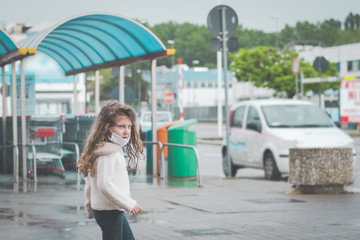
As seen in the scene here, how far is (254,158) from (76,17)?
4.98 metres

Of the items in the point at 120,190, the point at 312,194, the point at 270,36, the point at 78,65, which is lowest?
the point at 312,194

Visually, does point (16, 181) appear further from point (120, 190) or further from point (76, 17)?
point (120, 190)

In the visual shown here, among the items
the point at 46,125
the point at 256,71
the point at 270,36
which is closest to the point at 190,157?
the point at 46,125

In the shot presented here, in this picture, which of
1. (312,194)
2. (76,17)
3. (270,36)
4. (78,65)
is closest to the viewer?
(312,194)

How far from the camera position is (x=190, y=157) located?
Result: 1503cm

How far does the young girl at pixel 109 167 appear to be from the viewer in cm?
477

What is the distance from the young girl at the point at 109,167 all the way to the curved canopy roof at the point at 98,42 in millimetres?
8801

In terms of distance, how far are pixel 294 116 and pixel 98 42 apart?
4.58m

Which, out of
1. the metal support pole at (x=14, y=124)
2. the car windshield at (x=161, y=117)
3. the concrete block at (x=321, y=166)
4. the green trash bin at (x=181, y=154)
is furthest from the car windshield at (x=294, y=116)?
the car windshield at (x=161, y=117)

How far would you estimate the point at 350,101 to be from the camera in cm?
1991

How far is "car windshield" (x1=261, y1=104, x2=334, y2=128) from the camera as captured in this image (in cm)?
1563

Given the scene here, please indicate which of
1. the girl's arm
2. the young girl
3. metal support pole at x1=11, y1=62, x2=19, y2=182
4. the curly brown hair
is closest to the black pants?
the young girl

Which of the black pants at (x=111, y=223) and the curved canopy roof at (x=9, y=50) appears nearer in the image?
the black pants at (x=111, y=223)

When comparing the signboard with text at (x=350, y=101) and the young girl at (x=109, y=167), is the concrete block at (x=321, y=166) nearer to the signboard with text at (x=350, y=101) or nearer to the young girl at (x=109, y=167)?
the young girl at (x=109, y=167)
